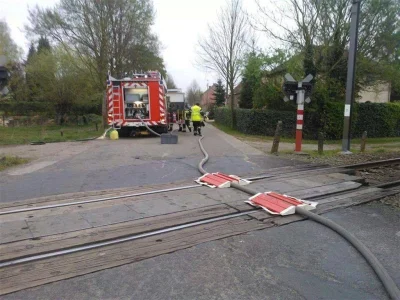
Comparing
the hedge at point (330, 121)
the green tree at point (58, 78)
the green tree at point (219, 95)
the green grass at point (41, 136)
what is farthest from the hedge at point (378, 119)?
the green tree at point (219, 95)

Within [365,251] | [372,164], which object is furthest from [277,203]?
[372,164]

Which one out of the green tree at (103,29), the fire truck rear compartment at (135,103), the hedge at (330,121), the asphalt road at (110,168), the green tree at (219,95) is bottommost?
the asphalt road at (110,168)

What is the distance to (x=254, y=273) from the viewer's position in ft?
11.0

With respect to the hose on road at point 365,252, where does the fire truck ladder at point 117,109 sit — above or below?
above

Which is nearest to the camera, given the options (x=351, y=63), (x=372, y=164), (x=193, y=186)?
(x=193, y=186)

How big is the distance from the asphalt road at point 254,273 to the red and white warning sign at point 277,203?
2.05ft

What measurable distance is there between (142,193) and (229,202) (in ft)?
5.34

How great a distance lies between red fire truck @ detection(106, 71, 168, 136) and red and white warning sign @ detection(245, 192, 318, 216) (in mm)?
12896

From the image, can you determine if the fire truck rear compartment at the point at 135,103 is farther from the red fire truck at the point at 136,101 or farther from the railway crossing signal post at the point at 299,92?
the railway crossing signal post at the point at 299,92

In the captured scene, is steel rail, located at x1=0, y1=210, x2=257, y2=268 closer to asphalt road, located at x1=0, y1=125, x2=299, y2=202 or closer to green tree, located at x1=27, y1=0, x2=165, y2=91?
asphalt road, located at x1=0, y1=125, x2=299, y2=202

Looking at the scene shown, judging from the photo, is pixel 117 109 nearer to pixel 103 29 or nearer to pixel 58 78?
pixel 103 29

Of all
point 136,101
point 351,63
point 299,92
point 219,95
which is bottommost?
point 136,101

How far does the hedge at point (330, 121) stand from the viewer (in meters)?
20.9

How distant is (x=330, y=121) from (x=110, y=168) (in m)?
16.1
